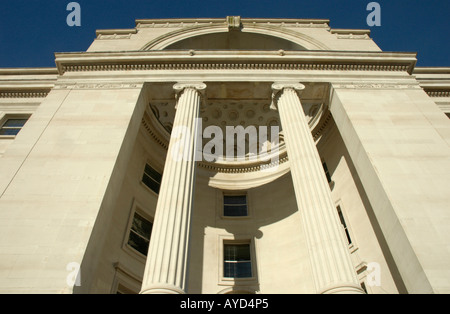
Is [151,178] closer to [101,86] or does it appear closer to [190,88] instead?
[101,86]

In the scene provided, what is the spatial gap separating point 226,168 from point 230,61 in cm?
869

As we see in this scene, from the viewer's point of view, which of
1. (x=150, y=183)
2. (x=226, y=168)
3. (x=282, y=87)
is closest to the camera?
(x=282, y=87)

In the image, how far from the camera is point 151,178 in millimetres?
20438

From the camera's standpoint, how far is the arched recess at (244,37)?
76.1 feet

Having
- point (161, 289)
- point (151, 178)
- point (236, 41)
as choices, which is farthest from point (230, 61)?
point (161, 289)

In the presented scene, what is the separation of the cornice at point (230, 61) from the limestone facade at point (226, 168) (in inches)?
3.3

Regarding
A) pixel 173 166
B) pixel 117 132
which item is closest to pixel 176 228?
pixel 173 166

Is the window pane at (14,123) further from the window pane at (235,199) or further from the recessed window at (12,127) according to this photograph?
the window pane at (235,199)

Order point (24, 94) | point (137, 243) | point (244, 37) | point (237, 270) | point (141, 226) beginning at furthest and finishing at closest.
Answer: point (244, 37), point (24, 94), point (237, 270), point (141, 226), point (137, 243)

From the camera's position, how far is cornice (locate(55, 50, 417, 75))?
1827 cm

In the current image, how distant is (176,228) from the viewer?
998 cm

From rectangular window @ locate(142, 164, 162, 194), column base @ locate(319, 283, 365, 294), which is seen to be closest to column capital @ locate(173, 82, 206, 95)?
rectangular window @ locate(142, 164, 162, 194)

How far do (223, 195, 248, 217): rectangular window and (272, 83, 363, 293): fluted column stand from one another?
345 inches
